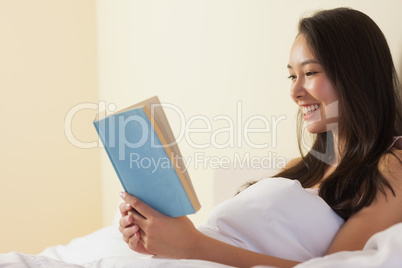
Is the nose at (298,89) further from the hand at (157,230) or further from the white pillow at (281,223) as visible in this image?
the hand at (157,230)

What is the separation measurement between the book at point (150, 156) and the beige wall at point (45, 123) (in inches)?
70.4

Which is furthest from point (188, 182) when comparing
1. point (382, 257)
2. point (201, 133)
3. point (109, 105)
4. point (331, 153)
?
point (109, 105)

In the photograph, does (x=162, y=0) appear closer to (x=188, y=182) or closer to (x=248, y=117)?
(x=248, y=117)

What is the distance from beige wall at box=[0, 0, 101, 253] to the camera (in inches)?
105

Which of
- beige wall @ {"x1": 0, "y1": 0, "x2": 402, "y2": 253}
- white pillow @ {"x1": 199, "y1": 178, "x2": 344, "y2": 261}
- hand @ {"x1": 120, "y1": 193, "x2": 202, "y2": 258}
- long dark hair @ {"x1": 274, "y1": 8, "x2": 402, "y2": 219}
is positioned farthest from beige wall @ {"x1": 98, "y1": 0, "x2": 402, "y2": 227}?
hand @ {"x1": 120, "y1": 193, "x2": 202, "y2": 258}

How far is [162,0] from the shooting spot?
7.95ft

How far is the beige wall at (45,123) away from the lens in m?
2.68

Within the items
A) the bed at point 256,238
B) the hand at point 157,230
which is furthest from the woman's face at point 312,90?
the hand at point 157,230

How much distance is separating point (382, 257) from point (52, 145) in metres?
2.35

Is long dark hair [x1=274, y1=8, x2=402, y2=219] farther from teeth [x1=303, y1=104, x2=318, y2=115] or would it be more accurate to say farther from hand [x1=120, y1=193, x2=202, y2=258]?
hand [x1=120, y1=193, x2=202, y2=258]

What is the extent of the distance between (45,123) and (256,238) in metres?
1.83

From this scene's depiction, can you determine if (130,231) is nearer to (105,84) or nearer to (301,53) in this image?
(301,53)

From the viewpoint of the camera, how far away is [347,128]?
1397 millimetres

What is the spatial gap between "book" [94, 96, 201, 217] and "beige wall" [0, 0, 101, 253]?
1.79m
